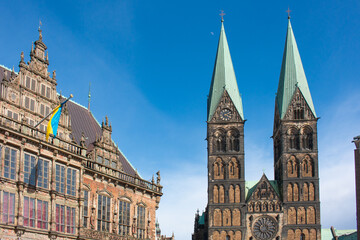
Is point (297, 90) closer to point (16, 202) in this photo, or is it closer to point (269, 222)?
point (269, 222)

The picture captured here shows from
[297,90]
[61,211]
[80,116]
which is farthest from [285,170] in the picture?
[61,211]

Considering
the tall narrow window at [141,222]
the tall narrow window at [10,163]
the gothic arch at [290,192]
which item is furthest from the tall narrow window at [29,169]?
the gothic arch at [290,192]

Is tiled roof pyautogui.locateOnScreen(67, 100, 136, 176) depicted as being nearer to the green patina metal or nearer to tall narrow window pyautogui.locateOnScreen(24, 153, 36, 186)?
tall narrow window pyautogui.locateOnScreen(24, 153, 36, 186)

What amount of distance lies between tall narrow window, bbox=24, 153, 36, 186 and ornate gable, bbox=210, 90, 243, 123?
6303 centimetres

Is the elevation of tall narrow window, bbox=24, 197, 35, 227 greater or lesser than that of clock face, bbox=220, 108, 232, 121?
lesser

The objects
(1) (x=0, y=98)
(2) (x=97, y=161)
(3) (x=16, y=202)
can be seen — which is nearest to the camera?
(3) (x=16, y=202)

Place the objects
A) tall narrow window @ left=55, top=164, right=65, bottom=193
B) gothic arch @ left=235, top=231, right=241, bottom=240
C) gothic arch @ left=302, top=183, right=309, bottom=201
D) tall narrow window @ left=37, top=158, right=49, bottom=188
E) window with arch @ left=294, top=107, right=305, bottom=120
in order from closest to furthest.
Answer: tall narrow window @ left=37, top=158, right=49, bottom=188 → tall narrow window @ left=55, top=164, right=65, bottom=193 → gothic arch @ left=235, top=231, right=241, bottom=240 → gothic arch @ left=302, top=183, right=309, bottom=201 → window with arch @ left=294, top=107, right=305, bottom=120

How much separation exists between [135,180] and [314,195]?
2040 inches

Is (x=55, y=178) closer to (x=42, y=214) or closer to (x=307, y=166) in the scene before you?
(x=42, y=214)

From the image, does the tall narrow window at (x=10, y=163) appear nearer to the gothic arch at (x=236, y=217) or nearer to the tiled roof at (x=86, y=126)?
the tiled roof at (x=86, y=126)

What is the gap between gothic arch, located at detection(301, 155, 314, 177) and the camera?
91625mm

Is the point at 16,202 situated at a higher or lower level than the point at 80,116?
lower

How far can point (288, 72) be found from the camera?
322 feet

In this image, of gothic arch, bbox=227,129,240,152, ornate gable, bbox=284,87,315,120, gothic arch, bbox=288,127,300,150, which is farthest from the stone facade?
ornate gable, bbox=284,87,315,120
